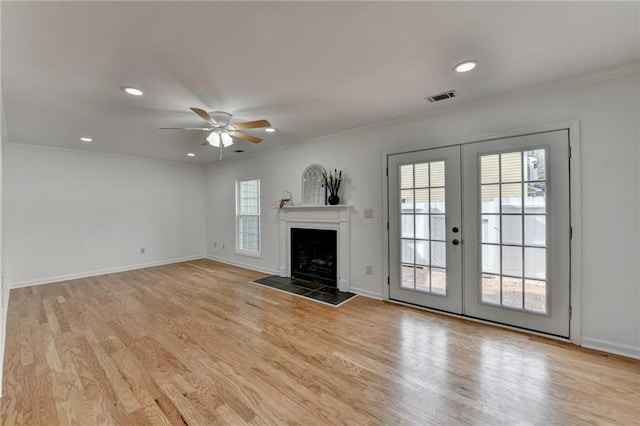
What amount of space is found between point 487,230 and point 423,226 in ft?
2.31

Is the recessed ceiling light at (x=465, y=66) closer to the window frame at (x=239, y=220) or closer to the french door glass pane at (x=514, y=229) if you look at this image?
the french door glass pane at (x=514, y=229)

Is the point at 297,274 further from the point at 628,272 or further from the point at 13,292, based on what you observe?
the point at 13,292

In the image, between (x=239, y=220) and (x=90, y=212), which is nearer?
(x=90, y=212)

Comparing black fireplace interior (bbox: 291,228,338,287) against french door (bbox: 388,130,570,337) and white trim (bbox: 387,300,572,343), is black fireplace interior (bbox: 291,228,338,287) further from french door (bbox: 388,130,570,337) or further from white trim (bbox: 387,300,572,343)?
white trim (bbox: 387,300,572,343)

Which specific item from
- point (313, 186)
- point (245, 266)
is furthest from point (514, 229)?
point (245, 266)

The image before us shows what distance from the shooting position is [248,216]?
605 cm

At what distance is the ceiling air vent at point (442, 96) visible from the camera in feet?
9.22

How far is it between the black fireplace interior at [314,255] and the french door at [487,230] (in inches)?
43.0

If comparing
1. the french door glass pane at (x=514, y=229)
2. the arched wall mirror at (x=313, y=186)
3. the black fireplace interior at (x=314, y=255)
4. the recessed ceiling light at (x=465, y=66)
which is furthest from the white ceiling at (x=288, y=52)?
the black fireplace interior at (x=314, y=255)

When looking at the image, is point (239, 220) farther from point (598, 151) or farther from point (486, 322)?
point (598, 151)

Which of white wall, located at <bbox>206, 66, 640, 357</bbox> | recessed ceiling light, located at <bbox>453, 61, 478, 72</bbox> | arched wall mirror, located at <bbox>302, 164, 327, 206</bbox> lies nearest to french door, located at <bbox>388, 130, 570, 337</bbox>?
white wall, located at <bbox>206, 66, 640, 357</bbox>

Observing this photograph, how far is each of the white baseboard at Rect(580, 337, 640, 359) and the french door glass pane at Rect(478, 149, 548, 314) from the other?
14.7 inches

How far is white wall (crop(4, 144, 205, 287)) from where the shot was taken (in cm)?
464

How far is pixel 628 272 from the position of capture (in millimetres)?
2373
